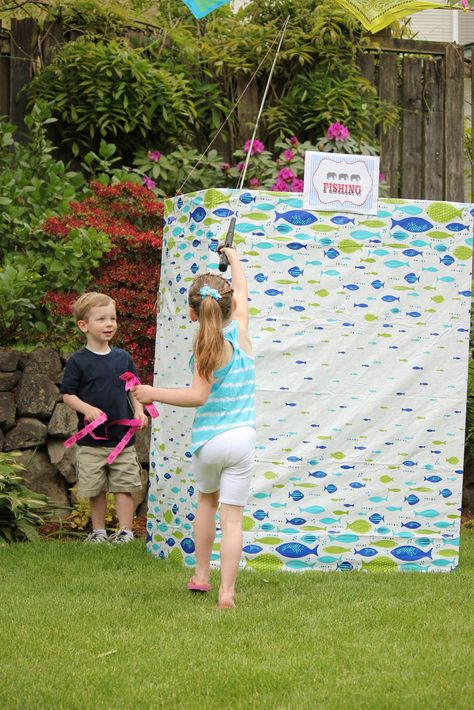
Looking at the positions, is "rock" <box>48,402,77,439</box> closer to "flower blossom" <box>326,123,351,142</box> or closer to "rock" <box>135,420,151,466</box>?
"rock" <box>135,420,151,466</box>

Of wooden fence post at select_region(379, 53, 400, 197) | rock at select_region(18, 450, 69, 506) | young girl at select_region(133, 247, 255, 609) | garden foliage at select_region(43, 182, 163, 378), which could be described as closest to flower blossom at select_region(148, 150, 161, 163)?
garden foliage at select_region(43, 182, 163, 378)

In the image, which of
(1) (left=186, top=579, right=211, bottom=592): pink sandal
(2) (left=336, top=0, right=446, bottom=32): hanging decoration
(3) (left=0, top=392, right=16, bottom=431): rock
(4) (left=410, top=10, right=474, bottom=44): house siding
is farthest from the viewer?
(4) (left=410, top=10, right=474, bottom=44): house siding

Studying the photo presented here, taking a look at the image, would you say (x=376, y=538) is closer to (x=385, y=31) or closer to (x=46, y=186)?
(x=46, y=186)

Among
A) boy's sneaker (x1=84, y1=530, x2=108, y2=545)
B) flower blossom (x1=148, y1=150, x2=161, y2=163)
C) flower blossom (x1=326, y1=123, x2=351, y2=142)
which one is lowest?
boy's sneaker (x1=84, y1=530, x2=108, y2=545)

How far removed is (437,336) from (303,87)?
10.7 feet

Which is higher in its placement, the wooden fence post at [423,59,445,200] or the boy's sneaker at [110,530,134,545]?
the wooden fence post at [423,59,445,200]

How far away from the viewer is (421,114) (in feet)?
26.6

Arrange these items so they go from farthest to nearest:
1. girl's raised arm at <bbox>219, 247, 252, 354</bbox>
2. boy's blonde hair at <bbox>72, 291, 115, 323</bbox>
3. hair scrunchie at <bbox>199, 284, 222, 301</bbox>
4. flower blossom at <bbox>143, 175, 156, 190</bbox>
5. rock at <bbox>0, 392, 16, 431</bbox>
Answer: flower blossom at <bbox>143, 175, 156, 190</bbox> → rock at <bbox>0, 392, 16, 431</bbox> → boy's blonde hair at <bbox>72, 291, 115, 323</bbox> → girl's raised arm at <bbox>219, 247, 252, 354</bbox> → hair scrunchie at <bbox>199, 284, 222, 301</bbox>

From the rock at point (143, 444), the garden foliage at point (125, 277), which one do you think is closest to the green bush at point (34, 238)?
the garden foliage at point (125, 277)

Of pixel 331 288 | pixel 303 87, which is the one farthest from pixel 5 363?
pixel 303 87

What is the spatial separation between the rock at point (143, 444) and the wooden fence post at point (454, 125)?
3.21 metres

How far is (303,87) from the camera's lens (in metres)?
7.81

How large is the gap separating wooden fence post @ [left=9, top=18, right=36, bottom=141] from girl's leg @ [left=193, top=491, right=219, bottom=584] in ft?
12.9

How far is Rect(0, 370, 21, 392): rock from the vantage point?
240 inches
